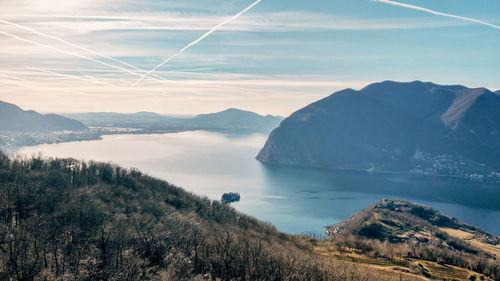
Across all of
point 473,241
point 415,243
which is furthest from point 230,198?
point 473,241

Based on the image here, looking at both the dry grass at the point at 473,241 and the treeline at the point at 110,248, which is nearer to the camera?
the treeline at the point at 110,248

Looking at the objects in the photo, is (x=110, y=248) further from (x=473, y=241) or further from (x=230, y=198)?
(x=230, y=198)

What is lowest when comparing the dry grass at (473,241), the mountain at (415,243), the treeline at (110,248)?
the dry grass at (473,241)

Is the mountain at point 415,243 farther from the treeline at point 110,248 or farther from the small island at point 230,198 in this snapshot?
the small island at point 230,198

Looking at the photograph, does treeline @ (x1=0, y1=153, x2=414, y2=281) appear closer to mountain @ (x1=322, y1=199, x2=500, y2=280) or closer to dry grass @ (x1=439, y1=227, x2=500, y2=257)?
mountain @ (x1=322, y1=199, x2=500, y2=280)

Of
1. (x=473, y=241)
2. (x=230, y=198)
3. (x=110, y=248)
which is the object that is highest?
(x=110, y=248)

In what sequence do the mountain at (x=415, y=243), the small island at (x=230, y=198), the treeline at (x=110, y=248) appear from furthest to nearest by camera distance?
the small island at (x=230, y=198) < the mountain at (x=415, y=243) < the treeline at (x=110, y=248)

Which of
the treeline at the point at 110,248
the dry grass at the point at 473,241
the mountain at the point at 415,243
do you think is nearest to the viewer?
the treeline at the point at 110,248

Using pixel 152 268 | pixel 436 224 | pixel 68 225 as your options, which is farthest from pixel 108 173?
pixel 436 224

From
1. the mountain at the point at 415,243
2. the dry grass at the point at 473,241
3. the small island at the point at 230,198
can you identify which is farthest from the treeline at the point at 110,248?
the small island at the point at 230,198
